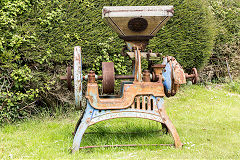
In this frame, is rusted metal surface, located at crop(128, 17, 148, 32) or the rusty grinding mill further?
rusted metal surface, located at crop(128, 17, 148, 32)

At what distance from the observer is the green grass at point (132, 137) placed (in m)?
3.54

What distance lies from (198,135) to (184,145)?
59 centimetres

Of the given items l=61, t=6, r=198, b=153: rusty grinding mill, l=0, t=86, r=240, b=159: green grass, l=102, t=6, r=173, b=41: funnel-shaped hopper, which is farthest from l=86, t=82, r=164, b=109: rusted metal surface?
l=102, t=6, r=173, b=41: funnel-shaped hopper

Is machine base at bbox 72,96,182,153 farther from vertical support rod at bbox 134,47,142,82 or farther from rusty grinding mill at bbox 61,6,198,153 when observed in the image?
vertical support rod at bbox 134,47,142,82

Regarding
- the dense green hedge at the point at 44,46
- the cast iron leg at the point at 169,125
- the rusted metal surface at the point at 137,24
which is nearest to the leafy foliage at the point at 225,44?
the dense green hedge at the point at 44,46

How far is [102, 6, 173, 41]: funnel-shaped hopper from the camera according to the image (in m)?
3.83

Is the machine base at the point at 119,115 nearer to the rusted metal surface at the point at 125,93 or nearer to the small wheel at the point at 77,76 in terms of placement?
the rusted metal surface at the point at 125,93

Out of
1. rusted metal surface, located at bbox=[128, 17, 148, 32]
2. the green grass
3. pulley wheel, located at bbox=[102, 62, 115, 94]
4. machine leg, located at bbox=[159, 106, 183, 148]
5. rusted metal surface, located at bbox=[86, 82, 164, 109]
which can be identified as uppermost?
rusted metal surface, located at bbox=[128, 17, 148, 32]

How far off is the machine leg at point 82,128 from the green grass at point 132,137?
10cm

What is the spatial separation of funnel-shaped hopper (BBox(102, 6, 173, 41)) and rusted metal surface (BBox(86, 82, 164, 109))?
0.78 meters

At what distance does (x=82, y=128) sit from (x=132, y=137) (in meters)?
0.95

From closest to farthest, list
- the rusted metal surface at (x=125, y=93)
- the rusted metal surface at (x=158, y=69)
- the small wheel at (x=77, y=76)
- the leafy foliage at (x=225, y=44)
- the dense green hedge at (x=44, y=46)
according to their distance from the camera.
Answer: the small wheel at (x=77, y=76), the rusted metal surface at (x=125, y=93), the rusted metal surface at (x=158, y=69), the dense green hedge at (x=44, y=46), the leafy foliage at (x=225, y=44)

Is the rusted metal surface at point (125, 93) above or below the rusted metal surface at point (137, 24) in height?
below

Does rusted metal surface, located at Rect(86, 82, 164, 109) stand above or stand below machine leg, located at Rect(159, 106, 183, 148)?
above
